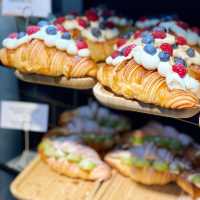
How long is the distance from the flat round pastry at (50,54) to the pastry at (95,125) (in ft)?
1.27

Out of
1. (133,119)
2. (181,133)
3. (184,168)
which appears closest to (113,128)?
(133,119)

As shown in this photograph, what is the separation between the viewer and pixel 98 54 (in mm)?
1333

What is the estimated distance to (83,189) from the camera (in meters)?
1.32

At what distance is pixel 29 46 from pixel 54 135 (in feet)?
1.45

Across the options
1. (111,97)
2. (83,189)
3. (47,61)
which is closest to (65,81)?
(47,61)

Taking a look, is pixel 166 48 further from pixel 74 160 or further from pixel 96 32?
pixel 74 160

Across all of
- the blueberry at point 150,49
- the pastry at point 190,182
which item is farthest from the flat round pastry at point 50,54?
the pastry at point 190,182

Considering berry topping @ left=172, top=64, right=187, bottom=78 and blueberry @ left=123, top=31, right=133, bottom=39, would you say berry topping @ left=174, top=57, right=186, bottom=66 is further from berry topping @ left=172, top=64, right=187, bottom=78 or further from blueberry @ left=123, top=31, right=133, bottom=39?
blueberry @ left=123, top=31, right=133, bottom=39

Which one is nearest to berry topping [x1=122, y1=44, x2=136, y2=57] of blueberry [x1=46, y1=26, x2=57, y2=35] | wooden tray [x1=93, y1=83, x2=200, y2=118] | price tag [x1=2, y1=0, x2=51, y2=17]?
wooden tray [x1=93, y1=83, x2=200, y2=118]

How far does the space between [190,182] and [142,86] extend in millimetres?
405

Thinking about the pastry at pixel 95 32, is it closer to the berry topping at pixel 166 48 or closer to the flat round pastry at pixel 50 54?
the flat round pastry at pixel 50 54

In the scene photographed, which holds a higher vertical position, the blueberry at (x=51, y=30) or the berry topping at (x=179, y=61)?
the blueberry at (x=51, y=30)

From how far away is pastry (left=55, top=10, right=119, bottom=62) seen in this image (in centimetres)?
134

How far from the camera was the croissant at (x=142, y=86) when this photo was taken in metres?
0.92
